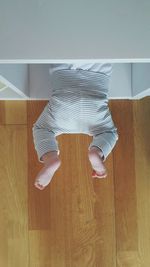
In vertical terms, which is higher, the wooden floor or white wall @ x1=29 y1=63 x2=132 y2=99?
white wall @ x1=29 y1=63 x2=132 y2=99

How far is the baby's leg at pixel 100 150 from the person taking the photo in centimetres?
77

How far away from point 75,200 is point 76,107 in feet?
1.22

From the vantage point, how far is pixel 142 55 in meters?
0.54

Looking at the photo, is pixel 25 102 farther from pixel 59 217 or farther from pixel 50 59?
pixel 50 59

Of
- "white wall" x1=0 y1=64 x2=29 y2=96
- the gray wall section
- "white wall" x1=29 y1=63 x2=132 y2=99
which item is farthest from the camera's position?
"white wall" x1=29 y1=63 x2=132 y2=99

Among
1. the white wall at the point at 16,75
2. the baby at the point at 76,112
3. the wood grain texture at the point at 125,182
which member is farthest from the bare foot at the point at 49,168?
the wood grain texture at the point at 125,182

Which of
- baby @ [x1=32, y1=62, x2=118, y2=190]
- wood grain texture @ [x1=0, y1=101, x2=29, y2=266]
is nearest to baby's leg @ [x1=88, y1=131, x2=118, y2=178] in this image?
baby @ [x1=32, y1=62, x2=118, y2=190]

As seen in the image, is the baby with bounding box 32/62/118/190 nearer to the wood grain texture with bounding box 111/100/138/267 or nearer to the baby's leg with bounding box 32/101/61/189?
the baby's leg with bounding box 32/101/61/189

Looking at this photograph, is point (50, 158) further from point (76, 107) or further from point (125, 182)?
point (125, 182)

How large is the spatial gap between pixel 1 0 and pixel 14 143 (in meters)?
0.59

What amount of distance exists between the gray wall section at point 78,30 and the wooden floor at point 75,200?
527mm

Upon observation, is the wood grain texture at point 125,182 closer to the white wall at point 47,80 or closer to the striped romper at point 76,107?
the white wall at point 47,80

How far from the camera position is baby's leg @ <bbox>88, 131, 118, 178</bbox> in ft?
2.54

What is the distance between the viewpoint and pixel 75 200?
1039 millimetres
